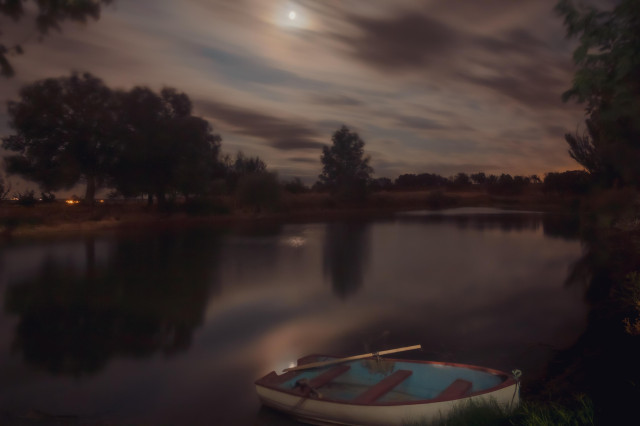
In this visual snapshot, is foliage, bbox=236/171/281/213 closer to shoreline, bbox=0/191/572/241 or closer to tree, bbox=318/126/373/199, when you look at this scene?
shoreline, bbox=0/191/572/241

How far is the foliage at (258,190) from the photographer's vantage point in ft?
159

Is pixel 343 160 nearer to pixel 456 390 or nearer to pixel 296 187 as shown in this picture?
pixel 296 187

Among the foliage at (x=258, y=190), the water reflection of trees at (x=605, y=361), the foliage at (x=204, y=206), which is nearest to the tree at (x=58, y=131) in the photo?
the foliage at (x=204, y=206)

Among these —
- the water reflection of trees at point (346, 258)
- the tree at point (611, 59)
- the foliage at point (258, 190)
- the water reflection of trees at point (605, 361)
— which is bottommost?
the water reflection of trees at point (346, 258)

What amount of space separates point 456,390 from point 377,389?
0.96m

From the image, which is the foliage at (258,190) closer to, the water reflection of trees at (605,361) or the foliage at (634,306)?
the water reflection of trees at (605,361)

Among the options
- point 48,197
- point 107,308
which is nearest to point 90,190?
point 48,197

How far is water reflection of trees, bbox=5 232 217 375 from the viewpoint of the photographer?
1009cm

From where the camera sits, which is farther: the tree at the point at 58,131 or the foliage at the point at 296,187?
the foliage at the point at 296,187

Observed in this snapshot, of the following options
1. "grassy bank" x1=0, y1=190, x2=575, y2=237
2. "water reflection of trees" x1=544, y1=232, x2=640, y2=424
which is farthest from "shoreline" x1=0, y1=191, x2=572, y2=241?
"water reflection of trees" x1=544, y1=232, x2=640, y2=424

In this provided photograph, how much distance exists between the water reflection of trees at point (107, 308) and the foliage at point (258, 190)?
81.6ft

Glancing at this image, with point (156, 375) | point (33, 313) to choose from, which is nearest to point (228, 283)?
point (33, 313)

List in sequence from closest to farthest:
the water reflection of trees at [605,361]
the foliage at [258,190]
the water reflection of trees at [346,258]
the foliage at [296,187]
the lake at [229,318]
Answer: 1. the water reflection of trees at [605,361]
2. the lake at [229,318]
3. the water reflection of trees at [346,258]
4. the foliage at [258,190]
5. the foliage at [296,187]

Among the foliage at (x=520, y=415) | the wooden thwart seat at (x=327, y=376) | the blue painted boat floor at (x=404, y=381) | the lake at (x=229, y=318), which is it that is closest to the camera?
the foliage at (x=520, y=415)
